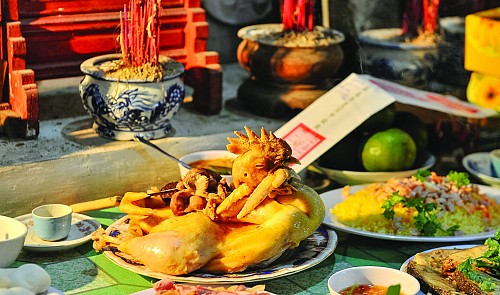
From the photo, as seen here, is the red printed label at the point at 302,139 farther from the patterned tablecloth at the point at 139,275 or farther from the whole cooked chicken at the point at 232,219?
the whole cooked chicken at the point at 232,219

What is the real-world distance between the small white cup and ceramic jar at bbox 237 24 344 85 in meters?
1.12

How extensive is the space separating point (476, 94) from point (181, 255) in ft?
6.48

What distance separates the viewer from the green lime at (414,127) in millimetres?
3094

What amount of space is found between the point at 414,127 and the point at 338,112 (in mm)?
316

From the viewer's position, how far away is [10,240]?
2105mm

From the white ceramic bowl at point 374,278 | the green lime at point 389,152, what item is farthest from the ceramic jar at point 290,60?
the white ceramic bowl at point 374,278

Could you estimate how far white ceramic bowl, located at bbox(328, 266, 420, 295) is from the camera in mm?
2016

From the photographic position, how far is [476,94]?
3.62 m

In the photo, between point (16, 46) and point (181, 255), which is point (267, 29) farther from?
point (181, 255)

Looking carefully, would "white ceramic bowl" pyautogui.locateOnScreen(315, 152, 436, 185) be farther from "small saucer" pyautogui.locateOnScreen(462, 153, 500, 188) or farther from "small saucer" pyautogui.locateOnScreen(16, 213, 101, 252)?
"small saucer" pyautogui.locateOnScreen(16, 213, 101, 252)

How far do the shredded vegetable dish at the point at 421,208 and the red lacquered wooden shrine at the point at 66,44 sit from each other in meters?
0.84

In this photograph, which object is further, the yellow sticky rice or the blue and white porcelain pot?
the blue and white porcelain pot

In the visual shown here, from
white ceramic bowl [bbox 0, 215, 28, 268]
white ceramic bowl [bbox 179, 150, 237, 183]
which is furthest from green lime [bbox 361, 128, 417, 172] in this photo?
white ceramic bowl [bbox 0, 215, 28, 268]

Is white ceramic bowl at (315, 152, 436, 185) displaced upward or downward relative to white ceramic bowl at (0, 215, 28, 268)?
downward
